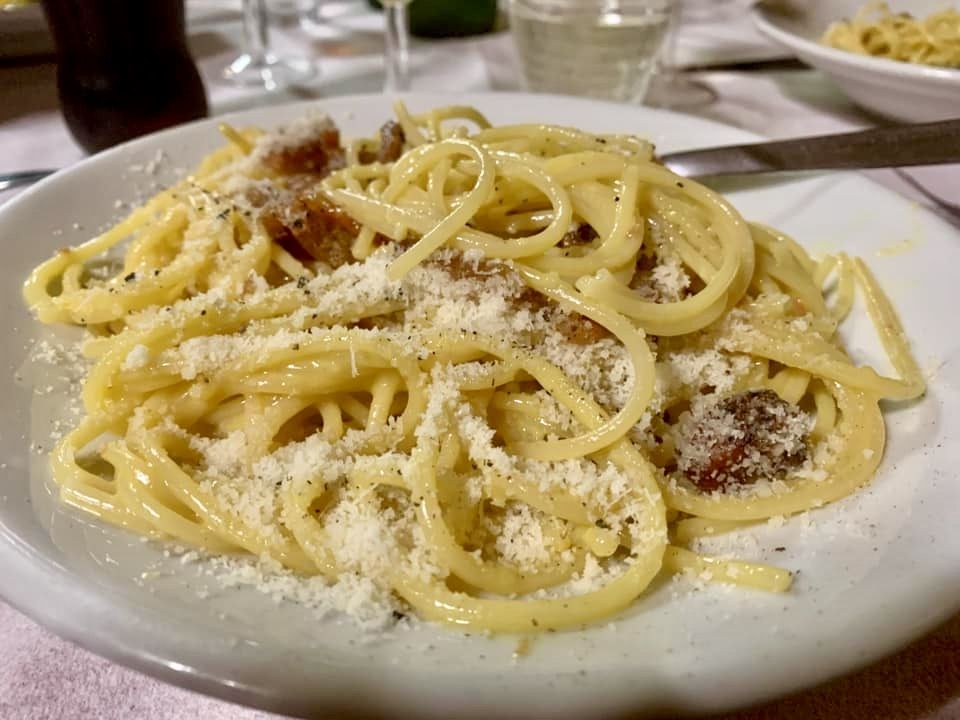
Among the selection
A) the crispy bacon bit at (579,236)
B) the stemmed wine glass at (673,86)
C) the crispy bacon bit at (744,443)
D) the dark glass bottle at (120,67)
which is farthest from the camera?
the stemmed wine glass at (673,86)

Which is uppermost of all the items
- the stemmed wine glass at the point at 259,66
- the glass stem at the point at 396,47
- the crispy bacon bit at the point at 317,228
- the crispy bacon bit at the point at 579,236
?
the crispy bacon bit at the point at 579,236

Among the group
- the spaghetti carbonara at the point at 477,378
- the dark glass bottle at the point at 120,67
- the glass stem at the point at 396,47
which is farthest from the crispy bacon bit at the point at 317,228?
the glass stem at the point at 396,47

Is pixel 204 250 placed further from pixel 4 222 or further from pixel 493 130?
pixel 493 130

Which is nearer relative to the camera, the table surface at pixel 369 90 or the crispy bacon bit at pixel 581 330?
the table surface at pixel 369 90

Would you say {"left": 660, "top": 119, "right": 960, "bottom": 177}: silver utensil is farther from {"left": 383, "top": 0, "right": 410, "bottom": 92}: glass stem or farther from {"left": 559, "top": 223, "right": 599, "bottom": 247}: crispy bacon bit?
{"left": 383, "top": 0, "right": 410, "bottom": 92}: glass stem

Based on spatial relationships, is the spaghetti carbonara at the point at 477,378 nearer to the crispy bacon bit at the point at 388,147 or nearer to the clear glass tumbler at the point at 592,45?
the crispy bacon bit at the point at 388,147

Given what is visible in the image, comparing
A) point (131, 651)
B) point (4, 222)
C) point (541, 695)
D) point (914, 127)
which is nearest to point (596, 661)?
point (541, 695)

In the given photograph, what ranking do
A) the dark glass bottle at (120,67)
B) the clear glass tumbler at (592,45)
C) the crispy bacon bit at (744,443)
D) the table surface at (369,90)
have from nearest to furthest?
1. the table surface at (369,90)
2. the crispy bacon bit at (744,443)
3. the dark glass bottle at (120,67)
4. the clear glass tumbler at (592,45)
